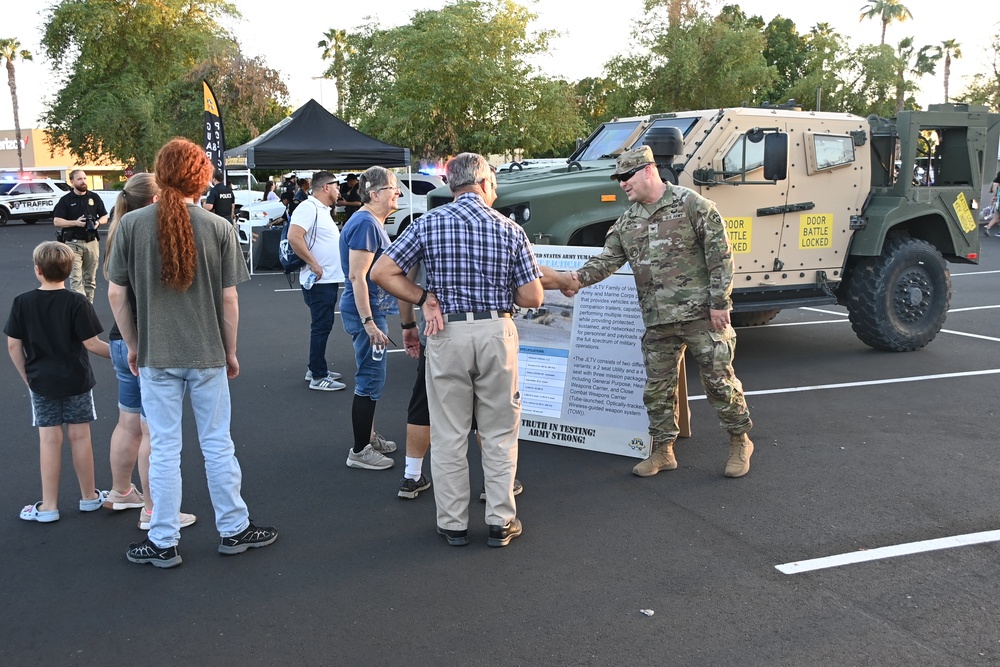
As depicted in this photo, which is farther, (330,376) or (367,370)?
(330,376)

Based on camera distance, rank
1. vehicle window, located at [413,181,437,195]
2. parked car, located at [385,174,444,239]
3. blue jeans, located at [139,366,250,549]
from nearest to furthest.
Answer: blue jeans, located at [139,366,250,549] → parked car, located at [385,174,444,239] → vehicle window, located at [413,181,437,195]

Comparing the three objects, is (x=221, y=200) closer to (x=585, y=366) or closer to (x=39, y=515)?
(x=585, y=366)

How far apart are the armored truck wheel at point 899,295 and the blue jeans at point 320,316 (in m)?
5.06

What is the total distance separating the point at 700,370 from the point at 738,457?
1.89ft

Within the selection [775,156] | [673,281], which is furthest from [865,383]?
[673,281]

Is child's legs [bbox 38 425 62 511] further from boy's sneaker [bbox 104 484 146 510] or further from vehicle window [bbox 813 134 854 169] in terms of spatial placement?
vehicle window [bbox 813 134 854 169]

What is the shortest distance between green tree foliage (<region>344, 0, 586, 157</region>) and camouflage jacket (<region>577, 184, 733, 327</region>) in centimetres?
2585

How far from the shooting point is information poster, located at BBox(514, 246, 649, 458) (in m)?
5.87

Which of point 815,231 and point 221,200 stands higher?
point 221,200

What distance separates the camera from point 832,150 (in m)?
8.42

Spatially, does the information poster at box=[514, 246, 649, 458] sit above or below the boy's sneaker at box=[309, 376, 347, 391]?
above

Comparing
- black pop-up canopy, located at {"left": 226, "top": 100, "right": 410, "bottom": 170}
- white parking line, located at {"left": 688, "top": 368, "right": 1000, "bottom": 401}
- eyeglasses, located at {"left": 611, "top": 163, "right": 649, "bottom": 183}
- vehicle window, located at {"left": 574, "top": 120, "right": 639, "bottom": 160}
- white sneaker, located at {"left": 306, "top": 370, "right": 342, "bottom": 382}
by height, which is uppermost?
black pop-up canopy, located at {"left": 226, "top": 100, "right": 410, "bottom": 170}

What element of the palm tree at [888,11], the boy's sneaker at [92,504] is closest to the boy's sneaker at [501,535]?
the boy's sneaker at [92,504]

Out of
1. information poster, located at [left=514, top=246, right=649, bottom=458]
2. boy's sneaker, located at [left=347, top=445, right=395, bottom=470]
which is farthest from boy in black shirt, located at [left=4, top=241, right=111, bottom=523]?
information poster, located at [left=514, top=246, right=649, bottom=458]
